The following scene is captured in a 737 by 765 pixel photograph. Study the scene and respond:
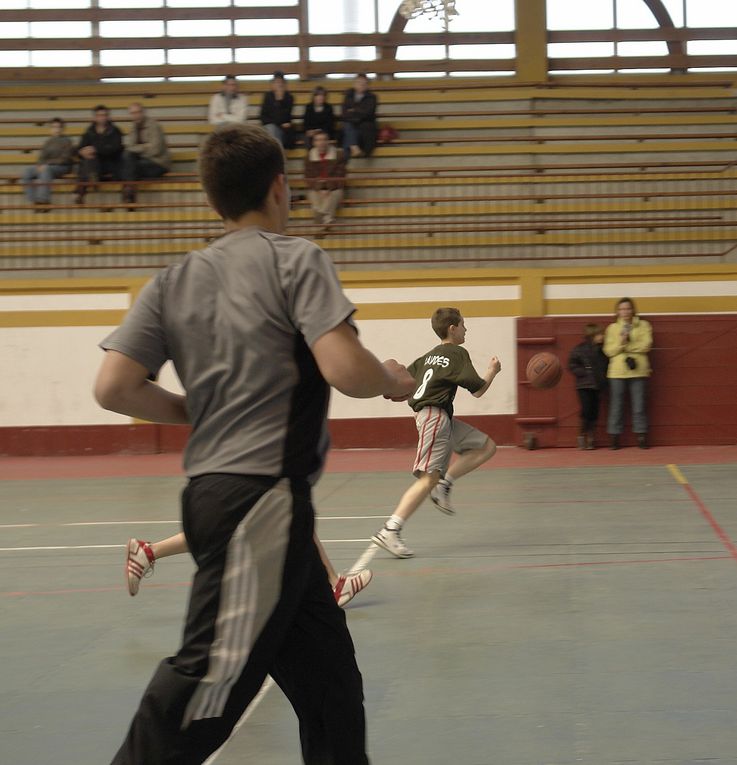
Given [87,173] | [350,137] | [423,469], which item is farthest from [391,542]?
[87,173]

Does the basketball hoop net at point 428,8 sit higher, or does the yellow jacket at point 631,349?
the basketball hoop net at point 428,8

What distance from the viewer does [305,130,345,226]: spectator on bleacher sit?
17.8 m

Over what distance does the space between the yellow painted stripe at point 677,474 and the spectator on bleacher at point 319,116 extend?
348 inches

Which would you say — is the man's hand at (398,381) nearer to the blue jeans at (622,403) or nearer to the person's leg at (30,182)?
the blue jeans at (622,403)

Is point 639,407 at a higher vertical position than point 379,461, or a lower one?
higher

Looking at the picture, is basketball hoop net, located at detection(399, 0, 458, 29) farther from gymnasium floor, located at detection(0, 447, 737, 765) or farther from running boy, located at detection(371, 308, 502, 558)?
running boy, located at detection(371, 308, 502, 558)

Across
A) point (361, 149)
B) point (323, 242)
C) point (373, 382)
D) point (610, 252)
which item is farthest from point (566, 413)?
point (373, 382)

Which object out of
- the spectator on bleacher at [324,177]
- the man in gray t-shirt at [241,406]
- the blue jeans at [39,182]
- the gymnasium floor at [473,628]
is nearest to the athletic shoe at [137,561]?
the gymnasium floor at [473,628]

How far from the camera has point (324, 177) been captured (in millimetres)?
18125

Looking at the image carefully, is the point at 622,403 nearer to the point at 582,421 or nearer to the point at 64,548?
the point at 582,421

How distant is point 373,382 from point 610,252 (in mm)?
15186

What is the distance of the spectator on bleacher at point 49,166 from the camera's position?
1845cm

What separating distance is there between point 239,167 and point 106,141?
648 inches

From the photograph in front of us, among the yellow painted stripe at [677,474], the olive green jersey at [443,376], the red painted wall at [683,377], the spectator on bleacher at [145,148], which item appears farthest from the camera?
the spectator on bleacher at [145,148]
